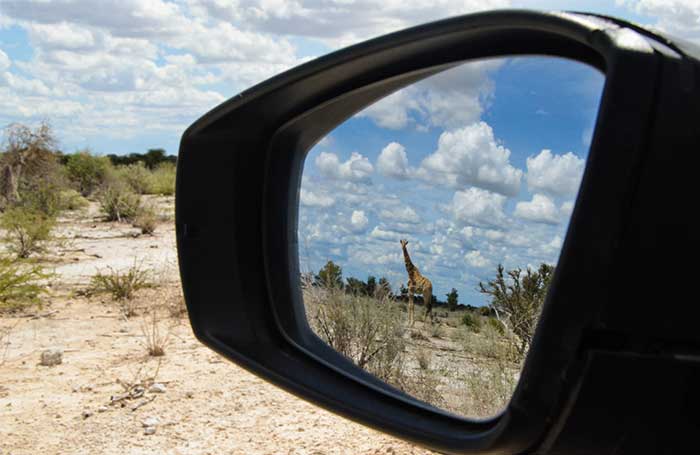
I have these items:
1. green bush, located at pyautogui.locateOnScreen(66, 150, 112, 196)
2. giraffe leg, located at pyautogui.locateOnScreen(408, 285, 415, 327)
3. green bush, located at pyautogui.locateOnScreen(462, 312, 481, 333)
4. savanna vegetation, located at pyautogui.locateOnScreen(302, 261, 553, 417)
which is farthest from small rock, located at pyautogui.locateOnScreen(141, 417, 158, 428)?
green bush, located at pyautogui.locateOnScreen(66, 150, 112, 196)

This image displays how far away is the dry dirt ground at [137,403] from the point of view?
6.04m

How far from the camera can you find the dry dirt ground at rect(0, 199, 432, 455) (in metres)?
6.04

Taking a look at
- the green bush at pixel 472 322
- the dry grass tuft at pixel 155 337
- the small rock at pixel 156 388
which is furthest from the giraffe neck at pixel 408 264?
the dry grass tuft at pixel 155 337

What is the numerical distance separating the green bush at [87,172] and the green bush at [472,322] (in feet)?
107

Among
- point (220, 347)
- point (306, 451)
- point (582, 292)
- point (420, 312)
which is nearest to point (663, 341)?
point (582, 292)

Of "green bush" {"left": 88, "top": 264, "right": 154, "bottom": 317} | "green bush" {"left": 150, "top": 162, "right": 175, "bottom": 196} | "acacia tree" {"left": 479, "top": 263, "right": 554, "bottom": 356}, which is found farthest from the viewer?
Answer: "green bush" {"left": 150, "top": 162, "right": 175, "bottom": 196}

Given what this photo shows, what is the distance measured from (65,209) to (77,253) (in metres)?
8.51

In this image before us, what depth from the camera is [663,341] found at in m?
1.14

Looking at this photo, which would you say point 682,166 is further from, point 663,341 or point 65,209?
point 65,209

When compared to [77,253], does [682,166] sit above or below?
above

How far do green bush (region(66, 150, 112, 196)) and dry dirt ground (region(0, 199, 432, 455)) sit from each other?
23.2 m

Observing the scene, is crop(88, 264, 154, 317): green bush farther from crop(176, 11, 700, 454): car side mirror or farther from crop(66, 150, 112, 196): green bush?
crop(66, 150, 112, 196): green bush

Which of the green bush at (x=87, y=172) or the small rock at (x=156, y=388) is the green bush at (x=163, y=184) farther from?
the small rock at (x=156, y=388)

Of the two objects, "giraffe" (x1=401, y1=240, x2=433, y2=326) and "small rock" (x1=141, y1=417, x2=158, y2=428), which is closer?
"giraffe" (x1=401, y1=240, x2=433, y2=326)
